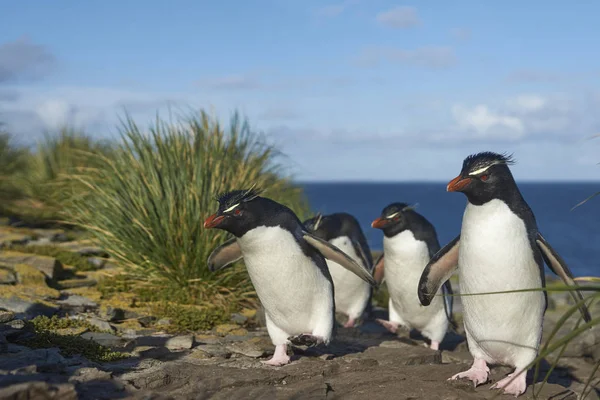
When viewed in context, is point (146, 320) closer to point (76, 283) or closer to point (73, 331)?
point (73, 331)

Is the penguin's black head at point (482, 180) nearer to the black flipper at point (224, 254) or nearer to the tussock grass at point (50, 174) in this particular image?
the black flipper at point (224, 254)

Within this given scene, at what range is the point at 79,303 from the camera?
7.00 metres

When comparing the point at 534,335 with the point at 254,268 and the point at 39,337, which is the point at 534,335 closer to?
the point at 254,268

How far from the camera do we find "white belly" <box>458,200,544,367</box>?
174 inches

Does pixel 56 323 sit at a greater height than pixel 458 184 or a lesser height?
lesser

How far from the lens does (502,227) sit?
4406 millimetres

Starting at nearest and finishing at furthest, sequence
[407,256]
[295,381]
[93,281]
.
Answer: [295,381]
[407,256]
[93,281]

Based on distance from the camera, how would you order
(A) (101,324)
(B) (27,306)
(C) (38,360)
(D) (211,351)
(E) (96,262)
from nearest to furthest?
(C) (38,360), (D) (211,351), (A) (101,324), (B) (27,306), (E) (96,262)

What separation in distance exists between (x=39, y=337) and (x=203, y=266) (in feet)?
8.28

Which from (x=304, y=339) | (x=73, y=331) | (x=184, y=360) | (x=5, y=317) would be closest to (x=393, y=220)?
(x=304, y=339)

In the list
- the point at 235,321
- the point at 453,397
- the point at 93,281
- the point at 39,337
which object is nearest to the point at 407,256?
the point at 235,321

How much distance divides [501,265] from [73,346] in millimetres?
3034

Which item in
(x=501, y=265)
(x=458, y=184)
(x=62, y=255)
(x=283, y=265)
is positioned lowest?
(x=62, y=255)

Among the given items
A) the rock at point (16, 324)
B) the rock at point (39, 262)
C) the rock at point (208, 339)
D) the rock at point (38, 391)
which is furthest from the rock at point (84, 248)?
the rock at point (38, 391)
